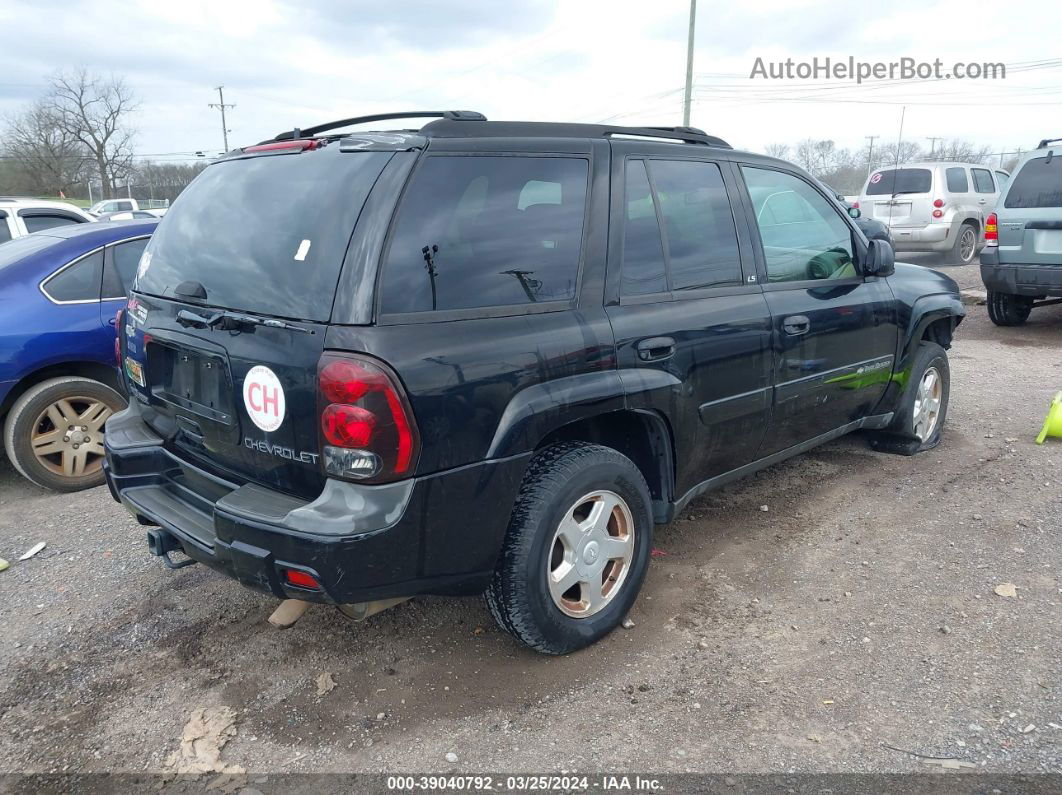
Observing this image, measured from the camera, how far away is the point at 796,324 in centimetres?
365

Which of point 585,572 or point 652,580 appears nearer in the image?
point 585,572

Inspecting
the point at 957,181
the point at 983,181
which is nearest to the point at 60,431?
the point at 957,181

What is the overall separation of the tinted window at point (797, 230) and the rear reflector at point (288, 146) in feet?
6.53

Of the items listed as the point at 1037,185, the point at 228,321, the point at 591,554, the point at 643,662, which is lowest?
the point at 643,662

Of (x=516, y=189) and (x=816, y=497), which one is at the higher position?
(x=516, y=189)

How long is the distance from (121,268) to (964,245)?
47.6ft

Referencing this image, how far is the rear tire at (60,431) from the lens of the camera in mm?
4594

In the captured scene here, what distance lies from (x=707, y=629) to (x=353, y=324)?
6.14 feet

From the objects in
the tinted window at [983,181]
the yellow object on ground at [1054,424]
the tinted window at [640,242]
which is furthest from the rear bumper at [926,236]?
the tinted window at [640,242]

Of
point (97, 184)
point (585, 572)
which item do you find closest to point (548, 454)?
point (585, 572)

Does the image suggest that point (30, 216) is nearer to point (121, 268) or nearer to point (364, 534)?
point (121, 268)

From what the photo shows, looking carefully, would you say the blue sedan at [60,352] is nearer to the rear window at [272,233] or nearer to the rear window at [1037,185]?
the rear window at [272,233]

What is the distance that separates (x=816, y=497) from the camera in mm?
4430

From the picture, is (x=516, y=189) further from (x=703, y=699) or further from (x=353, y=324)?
(x=703, y=699)
